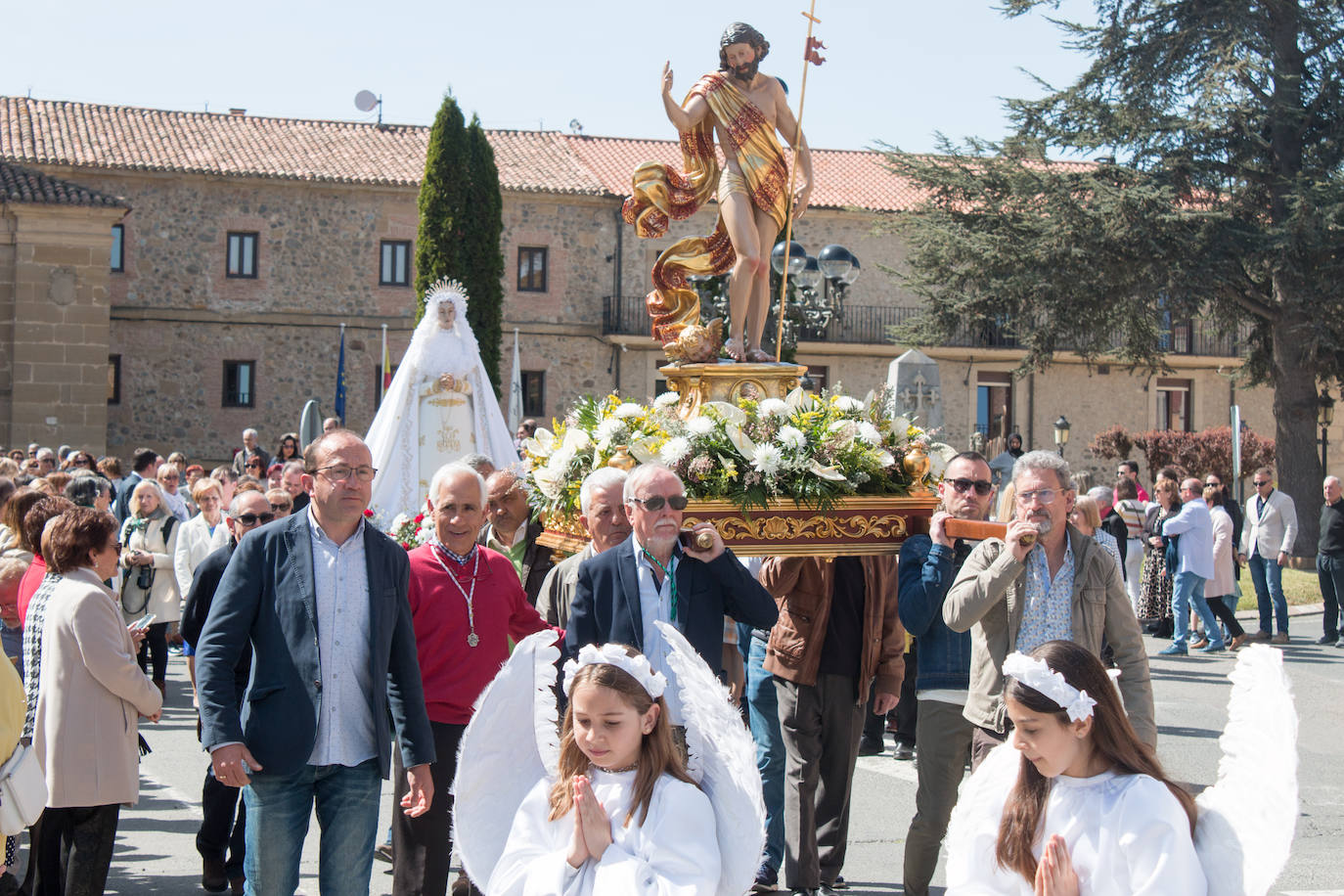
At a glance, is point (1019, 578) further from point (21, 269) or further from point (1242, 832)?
point (21, 269)

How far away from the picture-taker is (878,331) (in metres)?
41.6

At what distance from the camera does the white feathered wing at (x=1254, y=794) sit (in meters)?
3.20

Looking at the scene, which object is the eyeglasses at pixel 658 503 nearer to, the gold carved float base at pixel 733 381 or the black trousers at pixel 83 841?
the gold carved float base at pixel 733 381

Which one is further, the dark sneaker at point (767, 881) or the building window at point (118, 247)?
the building window at point (118, 247)

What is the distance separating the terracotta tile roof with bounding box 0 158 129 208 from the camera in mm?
28781

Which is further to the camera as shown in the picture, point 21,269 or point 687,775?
point 21,269

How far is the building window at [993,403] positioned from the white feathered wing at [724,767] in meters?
40.3

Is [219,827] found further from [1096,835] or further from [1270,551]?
[1270,551]

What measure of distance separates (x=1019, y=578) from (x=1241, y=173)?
24826mm

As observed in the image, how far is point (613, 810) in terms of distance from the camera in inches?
146

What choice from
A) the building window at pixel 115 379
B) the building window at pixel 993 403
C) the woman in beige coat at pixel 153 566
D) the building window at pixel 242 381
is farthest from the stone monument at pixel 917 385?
the building window at pixel 115 379

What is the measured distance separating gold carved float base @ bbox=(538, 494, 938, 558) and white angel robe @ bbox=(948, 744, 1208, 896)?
2463 millimetres

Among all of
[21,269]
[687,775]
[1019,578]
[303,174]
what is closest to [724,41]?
[1019,578]

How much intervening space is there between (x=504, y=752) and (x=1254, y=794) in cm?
194
